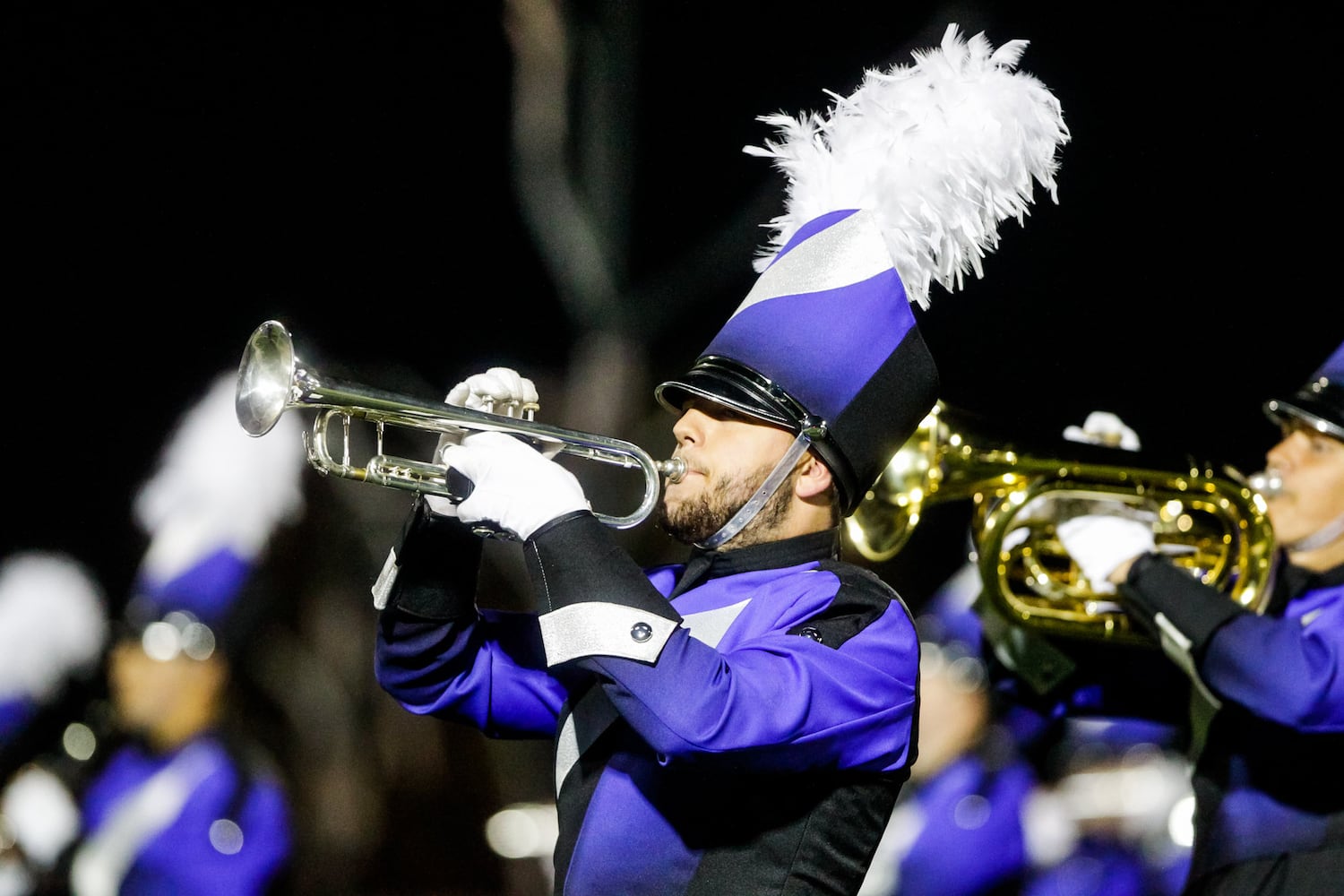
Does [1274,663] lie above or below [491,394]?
below

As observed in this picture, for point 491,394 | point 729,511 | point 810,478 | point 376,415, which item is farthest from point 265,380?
point 810,478

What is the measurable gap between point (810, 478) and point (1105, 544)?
1430 millimetres

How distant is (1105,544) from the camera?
2971 millimetres

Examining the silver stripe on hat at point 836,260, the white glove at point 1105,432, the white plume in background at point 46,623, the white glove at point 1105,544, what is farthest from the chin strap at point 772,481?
the white plume in background at point 46,623

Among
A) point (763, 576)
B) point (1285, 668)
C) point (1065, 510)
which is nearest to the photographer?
point (763, 576)

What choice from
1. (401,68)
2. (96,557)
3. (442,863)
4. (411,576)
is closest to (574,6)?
(401,68)

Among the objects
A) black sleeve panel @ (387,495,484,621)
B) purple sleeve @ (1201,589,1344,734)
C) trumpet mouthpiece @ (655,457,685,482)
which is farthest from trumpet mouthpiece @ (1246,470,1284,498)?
black sleeve panel @ (387,495,484,621)

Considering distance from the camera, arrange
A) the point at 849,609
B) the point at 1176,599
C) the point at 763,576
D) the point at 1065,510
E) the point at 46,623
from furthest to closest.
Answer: the point at 46,623 → the point at 1065,510 → the point at 1176,599 → the point at 763,576 → the point at 849,609

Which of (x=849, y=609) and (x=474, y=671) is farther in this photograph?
(x=474, y=671)

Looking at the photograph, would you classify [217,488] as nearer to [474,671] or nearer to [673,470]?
[474,671]

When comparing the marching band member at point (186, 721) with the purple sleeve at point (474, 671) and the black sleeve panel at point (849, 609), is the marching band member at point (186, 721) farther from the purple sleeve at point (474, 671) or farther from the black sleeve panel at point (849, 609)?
the black sleeve panel at point (849, 609)

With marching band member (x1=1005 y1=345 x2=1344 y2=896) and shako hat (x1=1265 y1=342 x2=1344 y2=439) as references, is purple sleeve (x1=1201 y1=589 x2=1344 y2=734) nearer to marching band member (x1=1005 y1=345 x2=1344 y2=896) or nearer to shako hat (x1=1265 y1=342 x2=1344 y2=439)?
marching band member (x1=1005 y1=345 x2=1344 y2=896)

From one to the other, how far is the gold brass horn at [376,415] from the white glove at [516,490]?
98 mm

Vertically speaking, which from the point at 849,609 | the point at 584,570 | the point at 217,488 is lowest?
the point at 217,488
